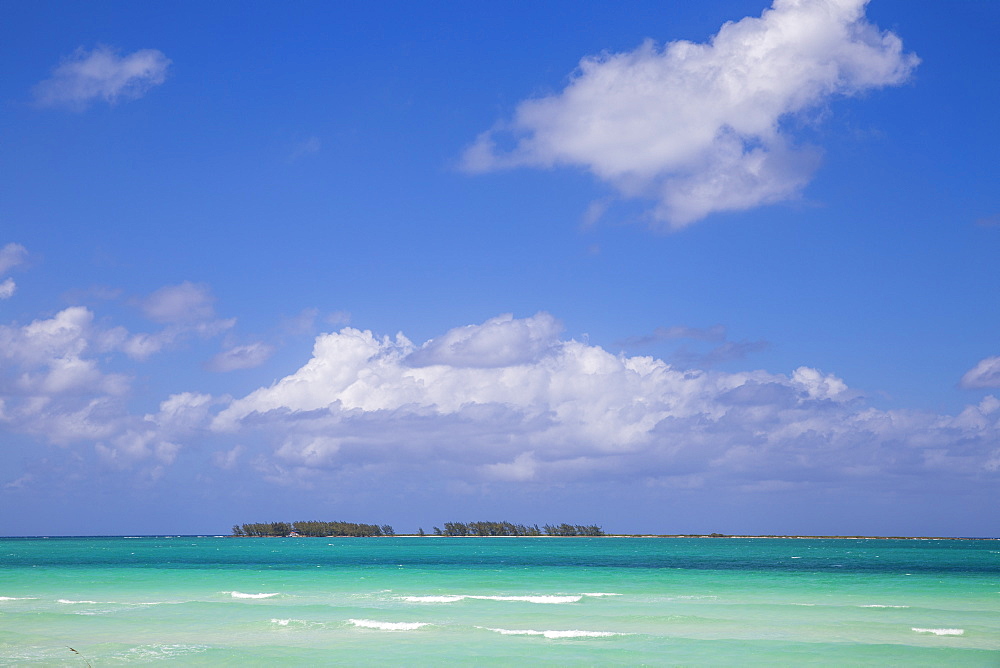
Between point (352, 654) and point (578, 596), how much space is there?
1788cm

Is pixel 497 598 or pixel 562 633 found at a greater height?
pixel 562 633

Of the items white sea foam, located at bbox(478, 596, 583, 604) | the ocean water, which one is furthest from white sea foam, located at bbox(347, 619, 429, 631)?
white sea foam, located at bbox(478, 596, 583, 604)

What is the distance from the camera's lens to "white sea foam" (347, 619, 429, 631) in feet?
95.0

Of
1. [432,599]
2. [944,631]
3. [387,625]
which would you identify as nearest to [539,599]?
[432,599]

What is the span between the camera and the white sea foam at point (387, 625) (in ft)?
95.0

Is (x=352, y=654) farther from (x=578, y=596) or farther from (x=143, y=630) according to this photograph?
(x=578, y=596)

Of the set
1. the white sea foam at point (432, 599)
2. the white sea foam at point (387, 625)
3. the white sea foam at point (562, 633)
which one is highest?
the white sea foam at point (562, 633)

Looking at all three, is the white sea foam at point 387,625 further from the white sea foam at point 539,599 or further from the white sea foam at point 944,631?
the white sea foam at point 944,631

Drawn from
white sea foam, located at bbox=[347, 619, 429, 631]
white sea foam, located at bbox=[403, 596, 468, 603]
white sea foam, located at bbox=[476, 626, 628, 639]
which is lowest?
white sea foam, located at bbox=[403, 596, 468, 603]

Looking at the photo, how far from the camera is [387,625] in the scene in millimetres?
29703

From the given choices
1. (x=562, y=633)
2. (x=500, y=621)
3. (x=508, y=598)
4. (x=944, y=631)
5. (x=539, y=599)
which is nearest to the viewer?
(x=562, y=633)

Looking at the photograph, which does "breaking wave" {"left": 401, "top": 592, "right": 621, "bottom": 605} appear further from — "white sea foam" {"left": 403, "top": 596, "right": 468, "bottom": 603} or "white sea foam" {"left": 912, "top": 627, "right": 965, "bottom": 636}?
"white sea foam" {"left": 912, "top": 627, "right": 965, "bottom": 636}

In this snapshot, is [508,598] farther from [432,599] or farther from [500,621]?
[500,621]

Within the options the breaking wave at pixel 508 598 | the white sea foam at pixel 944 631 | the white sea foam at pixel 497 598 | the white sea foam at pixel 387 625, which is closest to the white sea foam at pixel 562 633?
the white sea foam at pixel 387 625
